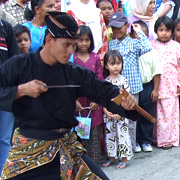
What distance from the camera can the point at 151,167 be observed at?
4734 mm

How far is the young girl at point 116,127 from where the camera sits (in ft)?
15.3

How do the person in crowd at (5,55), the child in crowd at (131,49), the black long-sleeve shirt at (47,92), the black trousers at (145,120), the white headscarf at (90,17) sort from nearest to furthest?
the black long-sleeve shirt at (47,92) < the person in crowd at (5,55) < the child in crowd at (131,49) < the white headscarf at (90,17) < the black trousers at (145,120)

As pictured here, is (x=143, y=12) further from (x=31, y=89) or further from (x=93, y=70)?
(x=31, y=89)

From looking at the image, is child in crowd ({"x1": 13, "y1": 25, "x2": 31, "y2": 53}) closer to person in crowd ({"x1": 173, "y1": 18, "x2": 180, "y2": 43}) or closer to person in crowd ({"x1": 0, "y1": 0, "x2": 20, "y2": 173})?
person in crowd ({"x1": 0, "y1": 0, "x2": 20, "y2": 173})

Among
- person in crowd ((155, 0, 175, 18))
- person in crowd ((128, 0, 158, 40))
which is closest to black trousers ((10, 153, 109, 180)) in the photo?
person in crowd ((128, 0, 158, 40))

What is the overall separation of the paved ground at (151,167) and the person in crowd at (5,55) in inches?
51.4

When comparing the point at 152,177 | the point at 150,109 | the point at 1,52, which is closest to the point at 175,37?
the point at 150,109

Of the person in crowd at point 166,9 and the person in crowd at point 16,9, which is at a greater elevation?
the person in crowd at point 16,9

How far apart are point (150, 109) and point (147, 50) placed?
88 cm

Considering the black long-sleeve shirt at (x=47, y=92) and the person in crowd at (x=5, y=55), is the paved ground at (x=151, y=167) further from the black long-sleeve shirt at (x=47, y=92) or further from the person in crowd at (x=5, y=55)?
the black long-sleeve shirt at (x=47, y=92)

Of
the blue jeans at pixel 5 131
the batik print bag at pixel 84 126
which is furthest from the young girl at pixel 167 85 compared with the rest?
the blue jeans at pixel 5 131

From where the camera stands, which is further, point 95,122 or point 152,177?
point 95,122

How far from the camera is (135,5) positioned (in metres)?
5.71

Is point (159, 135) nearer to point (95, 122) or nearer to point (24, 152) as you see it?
point (95, 122)
